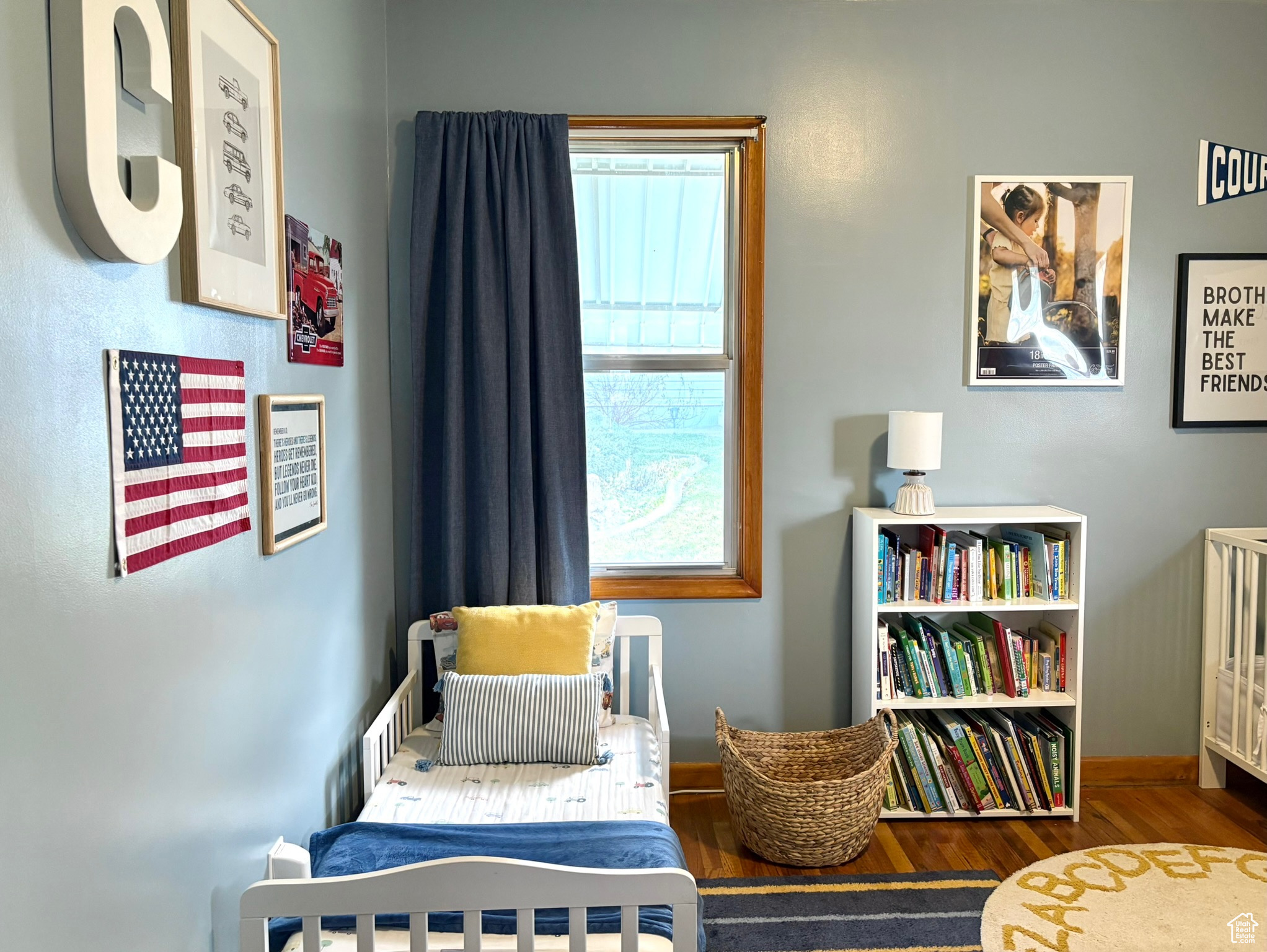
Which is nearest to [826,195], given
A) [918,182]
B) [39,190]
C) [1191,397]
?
[918,182]

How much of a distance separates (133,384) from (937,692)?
2424mm

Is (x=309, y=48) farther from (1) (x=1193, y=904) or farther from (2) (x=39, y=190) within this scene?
(1) (x=1193, y=904)

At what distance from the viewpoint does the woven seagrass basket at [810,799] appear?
2369 millimetres

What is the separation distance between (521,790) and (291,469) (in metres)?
0.99

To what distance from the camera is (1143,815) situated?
9.07ft

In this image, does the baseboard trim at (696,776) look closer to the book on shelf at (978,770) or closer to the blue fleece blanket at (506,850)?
the book on shelf at (978,770)

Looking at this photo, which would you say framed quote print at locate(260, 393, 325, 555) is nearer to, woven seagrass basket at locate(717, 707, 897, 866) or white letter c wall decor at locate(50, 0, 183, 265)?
white letter c wall decor at locate(50, 0, 183, 265)

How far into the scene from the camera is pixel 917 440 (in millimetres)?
2664

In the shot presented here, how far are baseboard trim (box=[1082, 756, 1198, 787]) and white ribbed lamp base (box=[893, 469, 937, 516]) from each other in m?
1.13

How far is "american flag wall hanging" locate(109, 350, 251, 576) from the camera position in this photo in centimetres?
119

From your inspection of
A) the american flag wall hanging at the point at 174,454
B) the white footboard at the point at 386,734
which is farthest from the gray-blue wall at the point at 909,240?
the american flag wall hanging at the point at 174,454

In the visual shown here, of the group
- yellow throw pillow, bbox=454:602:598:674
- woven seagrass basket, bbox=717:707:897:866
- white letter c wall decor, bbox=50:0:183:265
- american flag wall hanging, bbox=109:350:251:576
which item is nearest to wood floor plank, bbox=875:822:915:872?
woven seagrass basket, bbox=717:707:897:866

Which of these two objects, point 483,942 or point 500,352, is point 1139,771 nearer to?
point 483,942

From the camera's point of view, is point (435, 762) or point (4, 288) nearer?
point (4, 288)
